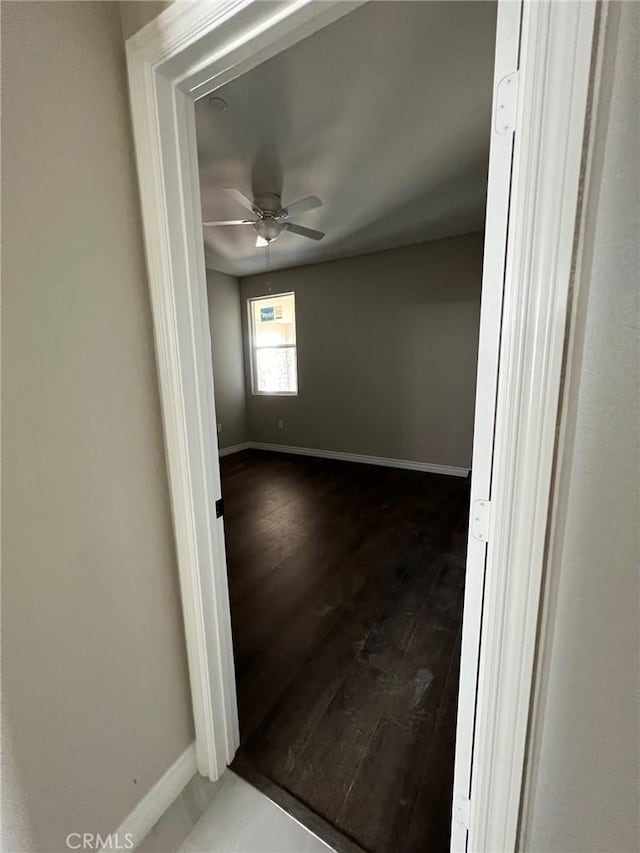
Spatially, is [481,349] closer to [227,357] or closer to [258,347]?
[227,357]

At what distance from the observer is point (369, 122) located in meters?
1.88

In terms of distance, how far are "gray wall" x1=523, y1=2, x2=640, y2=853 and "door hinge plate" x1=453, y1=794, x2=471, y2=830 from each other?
8.1 inches

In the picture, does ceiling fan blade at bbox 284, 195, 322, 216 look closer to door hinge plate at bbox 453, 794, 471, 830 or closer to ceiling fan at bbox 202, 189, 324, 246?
ceiling fan at bbox 202, 189, 324, 246

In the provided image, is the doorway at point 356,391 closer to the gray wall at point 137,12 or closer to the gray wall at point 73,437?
the gray wall at point 73,437

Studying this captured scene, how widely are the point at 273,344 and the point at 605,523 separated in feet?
16.9

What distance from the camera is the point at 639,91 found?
41cm

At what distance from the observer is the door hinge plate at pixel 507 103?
1.67 ft

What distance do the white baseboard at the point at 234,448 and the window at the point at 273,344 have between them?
900 millimetres

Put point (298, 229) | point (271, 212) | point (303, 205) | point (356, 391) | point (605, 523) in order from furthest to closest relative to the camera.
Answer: point (356, 391) < point (298, 229) < point (271, 212) < point (303, 205) < point (605, 523)

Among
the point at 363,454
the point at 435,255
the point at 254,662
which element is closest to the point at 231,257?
the point at 435,255

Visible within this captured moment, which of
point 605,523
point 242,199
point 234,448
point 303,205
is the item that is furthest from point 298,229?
point 234,448

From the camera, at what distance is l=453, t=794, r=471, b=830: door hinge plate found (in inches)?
29.0

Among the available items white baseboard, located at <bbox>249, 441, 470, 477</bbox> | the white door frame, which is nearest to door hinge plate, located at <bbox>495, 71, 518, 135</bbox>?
the white door frame

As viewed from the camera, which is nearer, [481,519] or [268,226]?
[481,519]
